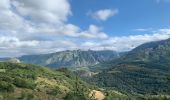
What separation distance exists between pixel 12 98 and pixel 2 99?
2369cm

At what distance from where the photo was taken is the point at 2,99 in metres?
174

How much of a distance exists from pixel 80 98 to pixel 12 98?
153 ft

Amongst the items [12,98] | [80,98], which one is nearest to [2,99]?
[12,98]

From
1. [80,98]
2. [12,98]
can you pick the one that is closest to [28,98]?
[12,98]

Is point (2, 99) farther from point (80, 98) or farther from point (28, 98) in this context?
point (80, 98)

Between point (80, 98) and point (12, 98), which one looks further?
point (12, 98)

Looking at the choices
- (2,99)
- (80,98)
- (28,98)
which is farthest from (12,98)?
(80,98)

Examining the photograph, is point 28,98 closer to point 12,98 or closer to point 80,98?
point 12,98

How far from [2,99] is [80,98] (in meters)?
41.8

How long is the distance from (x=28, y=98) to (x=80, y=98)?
3859 centimetres

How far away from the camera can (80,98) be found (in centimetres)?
17638

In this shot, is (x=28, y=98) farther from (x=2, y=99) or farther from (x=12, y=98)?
(x=2, y=99)

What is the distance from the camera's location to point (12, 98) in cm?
19738

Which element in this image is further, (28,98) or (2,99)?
(28,98)
